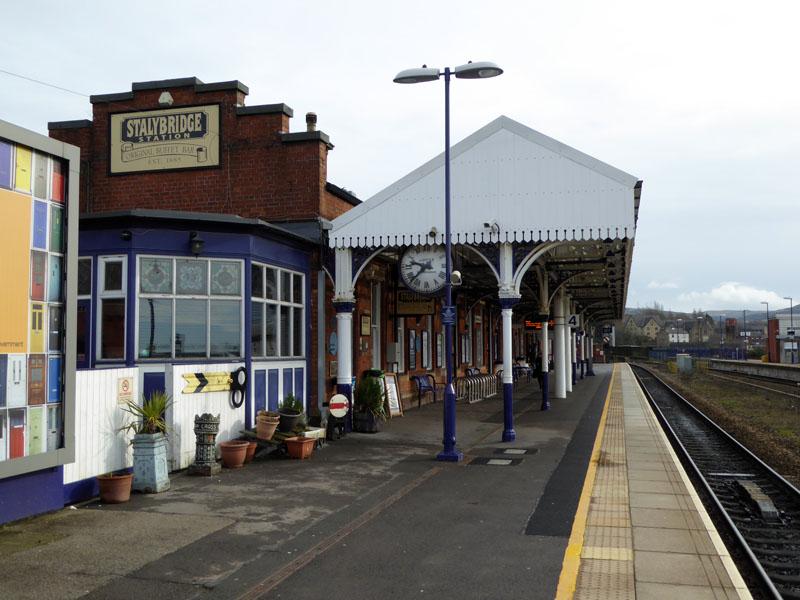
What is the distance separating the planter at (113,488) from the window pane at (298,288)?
646cm

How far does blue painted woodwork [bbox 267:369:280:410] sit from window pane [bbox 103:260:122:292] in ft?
10.3

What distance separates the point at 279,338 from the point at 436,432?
413 cm

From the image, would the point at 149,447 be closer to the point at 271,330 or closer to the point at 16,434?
the point at 16,434

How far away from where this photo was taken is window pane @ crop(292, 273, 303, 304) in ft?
48.1

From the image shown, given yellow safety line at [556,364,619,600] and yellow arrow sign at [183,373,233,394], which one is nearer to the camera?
yellow safety line at [556,364,619,600]

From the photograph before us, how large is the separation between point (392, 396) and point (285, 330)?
5.30m

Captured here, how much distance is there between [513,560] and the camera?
6242 millimetres

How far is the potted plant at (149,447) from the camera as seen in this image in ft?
29.7

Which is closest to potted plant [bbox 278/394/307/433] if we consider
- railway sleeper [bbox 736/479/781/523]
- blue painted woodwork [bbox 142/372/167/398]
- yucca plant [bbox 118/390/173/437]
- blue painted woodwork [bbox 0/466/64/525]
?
blue painted woodwork [bbox 142/372/167/398]

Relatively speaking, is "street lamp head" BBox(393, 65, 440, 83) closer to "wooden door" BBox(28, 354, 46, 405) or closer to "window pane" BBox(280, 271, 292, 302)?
"window pane" BBox(280, 271, 292, 302)

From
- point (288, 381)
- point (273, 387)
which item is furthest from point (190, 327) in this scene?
point (288, 381)

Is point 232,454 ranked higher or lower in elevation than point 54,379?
lower

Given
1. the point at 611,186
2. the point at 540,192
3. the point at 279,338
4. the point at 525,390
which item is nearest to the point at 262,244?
the point at 279,338

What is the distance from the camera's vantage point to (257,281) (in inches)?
513
